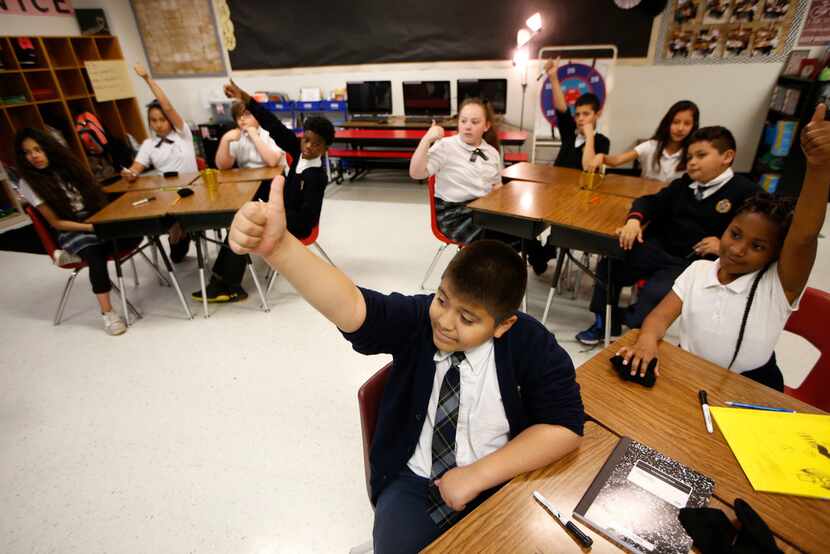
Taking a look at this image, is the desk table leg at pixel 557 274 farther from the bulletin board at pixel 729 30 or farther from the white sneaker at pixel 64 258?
the bulletin board at pixel 729 30

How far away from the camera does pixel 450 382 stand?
0.97 meters

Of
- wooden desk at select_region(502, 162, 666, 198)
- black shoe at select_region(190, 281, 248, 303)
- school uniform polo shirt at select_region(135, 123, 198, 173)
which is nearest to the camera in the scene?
wooden desk at select_region(502, 162, 666, 198)

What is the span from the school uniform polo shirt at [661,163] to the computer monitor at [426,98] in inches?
120

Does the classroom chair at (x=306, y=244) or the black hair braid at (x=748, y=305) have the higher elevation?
the black hair braid at (x=748, y=305)

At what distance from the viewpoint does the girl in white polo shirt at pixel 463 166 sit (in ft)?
8.80

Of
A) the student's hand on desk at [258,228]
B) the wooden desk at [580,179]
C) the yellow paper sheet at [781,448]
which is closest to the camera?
the student's hand on desk at [258,228]

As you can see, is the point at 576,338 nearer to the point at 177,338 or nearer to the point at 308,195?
the point at 308,195

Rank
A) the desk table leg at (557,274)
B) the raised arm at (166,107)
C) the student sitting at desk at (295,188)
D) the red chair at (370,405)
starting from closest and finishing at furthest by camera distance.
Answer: the red chair at (370,405) < the desk table leg at (557,274) < the student sitting at desk at (295,188) < the raised arm at (166,107)

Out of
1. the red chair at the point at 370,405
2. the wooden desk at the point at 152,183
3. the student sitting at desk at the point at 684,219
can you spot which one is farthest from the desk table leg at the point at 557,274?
the wooden desk at the point at 152,183

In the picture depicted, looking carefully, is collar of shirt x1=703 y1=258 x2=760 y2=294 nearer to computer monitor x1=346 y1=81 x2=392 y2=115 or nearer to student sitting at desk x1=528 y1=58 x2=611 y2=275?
student sitting at desk x1=528 y1=58 x2=611 y2=275

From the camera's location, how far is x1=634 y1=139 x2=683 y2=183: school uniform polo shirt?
2.81 m

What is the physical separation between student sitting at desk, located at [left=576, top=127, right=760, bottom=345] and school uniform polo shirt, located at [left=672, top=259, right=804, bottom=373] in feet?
1.81

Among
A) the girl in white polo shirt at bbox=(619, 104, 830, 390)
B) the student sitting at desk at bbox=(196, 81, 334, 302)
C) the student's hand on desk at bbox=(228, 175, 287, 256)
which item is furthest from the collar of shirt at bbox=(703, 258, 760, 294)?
the student sitting at desk at bbox=(196, 81, 334, 302)

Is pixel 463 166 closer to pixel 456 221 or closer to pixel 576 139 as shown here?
pixel 456 221
